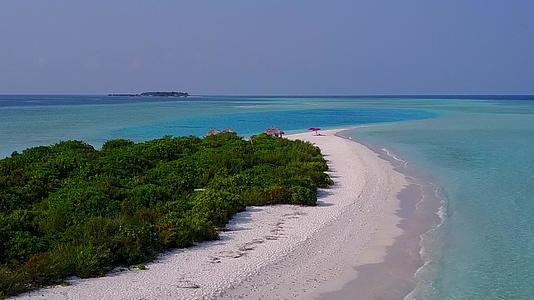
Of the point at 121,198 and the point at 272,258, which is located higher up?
the point at 121,198

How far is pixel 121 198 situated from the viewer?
15781mm

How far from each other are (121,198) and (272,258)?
18.0 feet

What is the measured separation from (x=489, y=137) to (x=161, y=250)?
40971mm

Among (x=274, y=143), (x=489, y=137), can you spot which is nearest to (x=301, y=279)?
(x=274, y=143)

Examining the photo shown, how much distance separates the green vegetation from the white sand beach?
445mm

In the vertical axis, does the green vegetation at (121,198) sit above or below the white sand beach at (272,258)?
above

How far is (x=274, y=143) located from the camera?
30094mm

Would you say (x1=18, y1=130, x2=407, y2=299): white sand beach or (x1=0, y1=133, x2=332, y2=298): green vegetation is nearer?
(x1=18, y1=130, x2=407, y2=299): white sand beach

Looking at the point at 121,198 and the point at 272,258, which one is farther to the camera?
the point at 121,198

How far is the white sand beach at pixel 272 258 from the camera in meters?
10.4

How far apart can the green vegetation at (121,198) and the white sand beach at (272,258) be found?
0.44m

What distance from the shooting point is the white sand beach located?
34.1 ft

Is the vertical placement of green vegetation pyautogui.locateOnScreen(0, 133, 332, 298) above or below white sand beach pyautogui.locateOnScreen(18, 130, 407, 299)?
above

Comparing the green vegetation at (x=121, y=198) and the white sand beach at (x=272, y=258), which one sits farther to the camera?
the green vegetation at (x=121, y=198)
